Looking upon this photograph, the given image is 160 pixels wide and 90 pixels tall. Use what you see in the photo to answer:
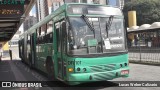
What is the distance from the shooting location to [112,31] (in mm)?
10258

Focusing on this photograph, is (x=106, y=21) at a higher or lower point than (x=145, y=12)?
lower

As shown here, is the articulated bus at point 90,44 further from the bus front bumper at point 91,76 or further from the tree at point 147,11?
the tree at point 147,11

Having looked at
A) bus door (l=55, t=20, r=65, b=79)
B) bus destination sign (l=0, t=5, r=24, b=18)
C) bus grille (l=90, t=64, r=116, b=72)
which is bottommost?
bus grille (l=90, t=64, r=116, b=72)

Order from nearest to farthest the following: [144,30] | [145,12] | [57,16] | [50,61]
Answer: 1. [57,16]
2. [50,61]
3. [144,30]
4. [145,12]

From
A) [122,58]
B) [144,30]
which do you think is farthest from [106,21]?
[144,30]

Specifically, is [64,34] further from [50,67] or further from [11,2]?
[11,2]

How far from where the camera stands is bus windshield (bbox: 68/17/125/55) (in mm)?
9766

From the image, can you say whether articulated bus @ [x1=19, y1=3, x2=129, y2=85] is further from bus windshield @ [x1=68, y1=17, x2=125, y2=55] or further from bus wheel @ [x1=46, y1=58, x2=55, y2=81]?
bus wheel @ [x1=46, y1=58, x2=55, y2=81]

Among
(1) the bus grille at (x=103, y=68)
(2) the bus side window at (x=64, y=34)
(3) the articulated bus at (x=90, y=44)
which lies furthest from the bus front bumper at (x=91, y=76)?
(2) the bus side window at (x=64, y=34)

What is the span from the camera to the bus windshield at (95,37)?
9.77 metres

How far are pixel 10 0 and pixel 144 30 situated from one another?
24101 mm

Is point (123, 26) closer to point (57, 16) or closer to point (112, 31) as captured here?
point (112, 31)

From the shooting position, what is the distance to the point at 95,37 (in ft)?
32.7

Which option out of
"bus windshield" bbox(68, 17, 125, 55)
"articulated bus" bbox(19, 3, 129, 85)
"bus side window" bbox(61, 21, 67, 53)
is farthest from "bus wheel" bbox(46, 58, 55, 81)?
"bus windshield" bbox(68, 17, 125, 55)
